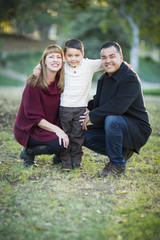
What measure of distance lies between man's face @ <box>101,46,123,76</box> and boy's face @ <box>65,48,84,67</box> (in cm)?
30

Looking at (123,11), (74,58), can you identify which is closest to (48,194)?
(74,58)

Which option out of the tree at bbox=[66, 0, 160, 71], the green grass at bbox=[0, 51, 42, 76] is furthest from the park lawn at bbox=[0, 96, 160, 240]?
the green grass at bbox=[0, 51, 42, 76]

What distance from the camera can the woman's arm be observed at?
12.5ft

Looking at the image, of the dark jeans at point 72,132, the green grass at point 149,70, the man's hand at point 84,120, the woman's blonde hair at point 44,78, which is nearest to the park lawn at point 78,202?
the dark jeans at point 72,132

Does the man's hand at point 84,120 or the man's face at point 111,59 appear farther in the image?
the man's hand at point 84,120

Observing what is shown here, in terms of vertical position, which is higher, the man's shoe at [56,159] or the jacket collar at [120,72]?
the jacket collar at [120,72]

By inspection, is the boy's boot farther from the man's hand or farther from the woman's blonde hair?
the woman's blonde hair

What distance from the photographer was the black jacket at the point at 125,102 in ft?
12.0

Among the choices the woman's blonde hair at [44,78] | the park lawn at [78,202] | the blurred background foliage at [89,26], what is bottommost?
the park lawn at [78,202]

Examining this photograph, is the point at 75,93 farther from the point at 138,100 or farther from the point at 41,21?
the point at 41,21

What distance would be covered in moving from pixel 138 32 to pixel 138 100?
56.9 feet

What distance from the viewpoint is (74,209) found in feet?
9.55

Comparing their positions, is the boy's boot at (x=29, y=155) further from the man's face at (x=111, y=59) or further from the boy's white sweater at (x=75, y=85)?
the man's face at (x=111, y=59)

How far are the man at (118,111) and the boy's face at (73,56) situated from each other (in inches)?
12.1
